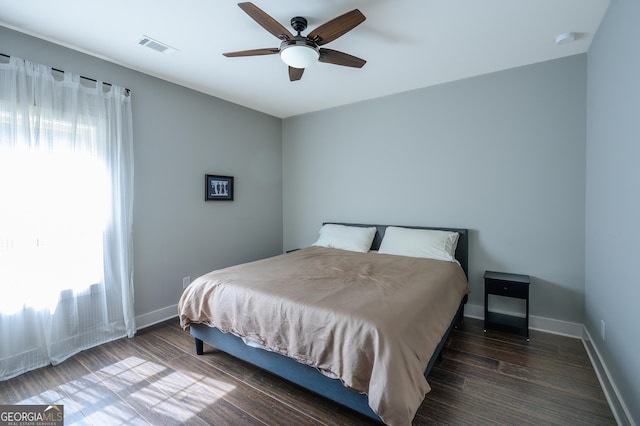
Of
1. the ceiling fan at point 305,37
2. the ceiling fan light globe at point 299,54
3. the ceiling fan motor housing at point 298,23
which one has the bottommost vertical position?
the ceiling fan light globe at point 299,54

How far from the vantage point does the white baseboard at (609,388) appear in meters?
1.62

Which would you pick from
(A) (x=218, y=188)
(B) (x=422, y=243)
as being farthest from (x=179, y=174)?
(B) (x=422, y=243)

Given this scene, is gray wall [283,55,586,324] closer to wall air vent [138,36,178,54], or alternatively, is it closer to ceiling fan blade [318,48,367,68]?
ceiling fan blade [318,48,367,68]

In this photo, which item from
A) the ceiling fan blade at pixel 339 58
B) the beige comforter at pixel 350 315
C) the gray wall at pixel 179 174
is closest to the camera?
the beige comforter at pixel 350 315

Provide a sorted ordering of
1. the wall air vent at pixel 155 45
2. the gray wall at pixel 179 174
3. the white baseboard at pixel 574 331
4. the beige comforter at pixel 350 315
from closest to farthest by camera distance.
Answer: the beige comforter at pixel 350 315
the white baseboard at pixel 574 331
the wall air vent at pixel 155 45
the gray wall at pixel 179 174

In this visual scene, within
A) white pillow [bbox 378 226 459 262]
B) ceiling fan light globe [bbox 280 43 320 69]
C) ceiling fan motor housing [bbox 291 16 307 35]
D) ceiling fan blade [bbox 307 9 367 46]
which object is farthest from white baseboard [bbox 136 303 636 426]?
ceiling fan motor housing [bbox 291 16 307 35]

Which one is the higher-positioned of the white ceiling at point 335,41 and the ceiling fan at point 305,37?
the white ceiling at point 335,41

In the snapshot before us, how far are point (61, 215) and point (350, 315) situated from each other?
2.56 m

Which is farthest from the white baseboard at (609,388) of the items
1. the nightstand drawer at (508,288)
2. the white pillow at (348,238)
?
the white pillow at (348,238)

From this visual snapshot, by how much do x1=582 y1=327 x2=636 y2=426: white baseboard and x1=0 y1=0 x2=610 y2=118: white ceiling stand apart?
2556mm

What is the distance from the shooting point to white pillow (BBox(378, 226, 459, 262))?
10.1 ft

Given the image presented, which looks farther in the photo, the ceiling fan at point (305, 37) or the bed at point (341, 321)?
the ceiling fan at point (305, 37)

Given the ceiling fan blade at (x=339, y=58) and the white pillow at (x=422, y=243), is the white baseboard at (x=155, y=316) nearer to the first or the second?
the white pillow at (x=422, y=243)

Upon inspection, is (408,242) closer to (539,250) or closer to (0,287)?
(539,250)
